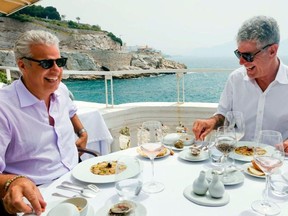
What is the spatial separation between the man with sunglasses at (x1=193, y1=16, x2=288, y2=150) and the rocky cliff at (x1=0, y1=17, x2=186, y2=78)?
1885 inches

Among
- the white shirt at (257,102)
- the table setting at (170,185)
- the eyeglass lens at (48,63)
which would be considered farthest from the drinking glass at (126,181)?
the white shirt at (257,102)

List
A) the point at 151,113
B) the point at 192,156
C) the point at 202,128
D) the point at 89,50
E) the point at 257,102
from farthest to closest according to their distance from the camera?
the point at 89,50, the point at 151,113, the point at 257,102, the point at 202,128, the point at 192,156

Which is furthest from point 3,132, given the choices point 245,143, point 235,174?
point 245,143

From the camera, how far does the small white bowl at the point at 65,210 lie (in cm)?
92

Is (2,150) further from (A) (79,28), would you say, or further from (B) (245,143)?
(A) (79,28)

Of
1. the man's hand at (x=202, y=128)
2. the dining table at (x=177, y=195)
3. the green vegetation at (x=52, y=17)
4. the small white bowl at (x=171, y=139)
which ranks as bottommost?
the dining table at (x=177, y=195)

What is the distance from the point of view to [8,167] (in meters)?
1.53

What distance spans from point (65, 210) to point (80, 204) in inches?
3.3

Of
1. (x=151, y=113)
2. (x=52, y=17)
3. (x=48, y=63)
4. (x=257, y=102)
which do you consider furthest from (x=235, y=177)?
(x=52, y=17)

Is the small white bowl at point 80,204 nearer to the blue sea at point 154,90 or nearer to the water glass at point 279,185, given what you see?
the water glass at point 279,185

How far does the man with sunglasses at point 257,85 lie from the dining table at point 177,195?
1.59 ft

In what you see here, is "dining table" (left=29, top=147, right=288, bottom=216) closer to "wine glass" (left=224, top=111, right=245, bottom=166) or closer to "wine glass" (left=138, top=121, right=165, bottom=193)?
"wine glass" (left=138, top=121, right=165, bottom=193)

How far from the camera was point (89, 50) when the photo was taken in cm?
5794

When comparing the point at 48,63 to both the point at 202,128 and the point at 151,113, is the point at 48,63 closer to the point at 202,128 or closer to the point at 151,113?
the point at 202,128
